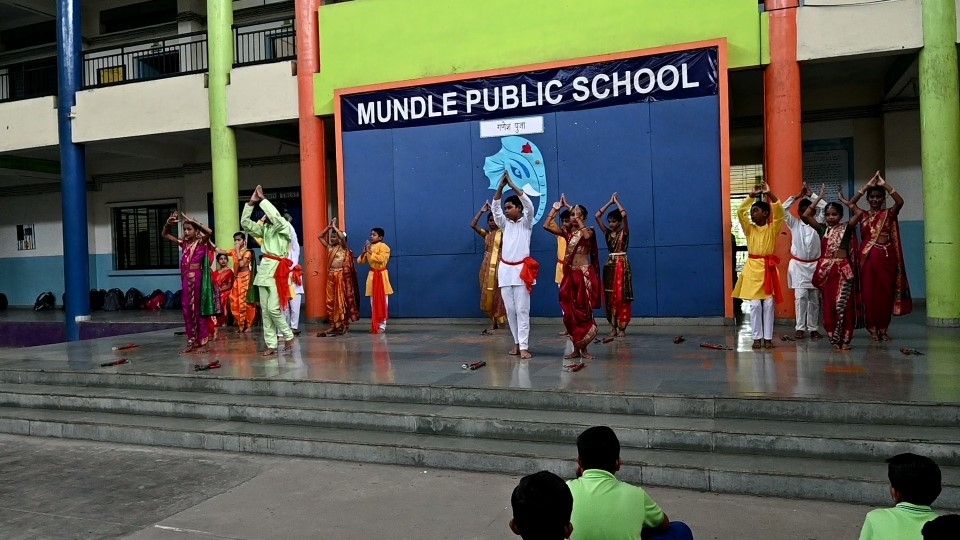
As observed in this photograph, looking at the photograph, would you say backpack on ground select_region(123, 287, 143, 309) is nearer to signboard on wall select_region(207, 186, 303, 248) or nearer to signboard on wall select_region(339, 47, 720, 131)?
signboard on wall select_region(207, 186, 303, 248)

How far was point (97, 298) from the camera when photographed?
16922 mm

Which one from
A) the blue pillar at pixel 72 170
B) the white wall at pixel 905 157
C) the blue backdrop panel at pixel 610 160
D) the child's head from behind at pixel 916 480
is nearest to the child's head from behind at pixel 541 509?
the child's head from behind at pixel 916 480

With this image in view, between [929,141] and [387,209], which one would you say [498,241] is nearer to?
[387,209]

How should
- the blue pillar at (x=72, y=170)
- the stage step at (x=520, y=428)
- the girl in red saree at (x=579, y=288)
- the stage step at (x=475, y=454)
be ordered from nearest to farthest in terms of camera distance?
the stage step at (x=475, y=454)
the stage step at (x=520, y=428)
the girl in red saree at (x=579, y=288)
the blue pillar at (x=72, y=170)

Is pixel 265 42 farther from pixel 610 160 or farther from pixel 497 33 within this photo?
pixel 610 160

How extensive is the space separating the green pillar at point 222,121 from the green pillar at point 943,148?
10625mm

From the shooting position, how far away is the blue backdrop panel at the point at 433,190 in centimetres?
1077

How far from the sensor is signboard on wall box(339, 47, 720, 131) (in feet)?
31.2

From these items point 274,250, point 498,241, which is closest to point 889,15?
point 498,241

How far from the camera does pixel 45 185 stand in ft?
59.8

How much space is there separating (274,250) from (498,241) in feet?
9.78

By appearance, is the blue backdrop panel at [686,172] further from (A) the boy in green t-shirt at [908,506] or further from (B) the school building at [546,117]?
(A) the boy in green t-shirt at [908,506]

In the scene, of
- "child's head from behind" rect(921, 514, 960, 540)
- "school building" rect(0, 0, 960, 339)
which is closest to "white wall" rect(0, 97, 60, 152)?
"school building" rect(0, 0, 960, 339)

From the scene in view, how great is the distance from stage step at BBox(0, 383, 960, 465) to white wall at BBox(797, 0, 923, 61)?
624cm
